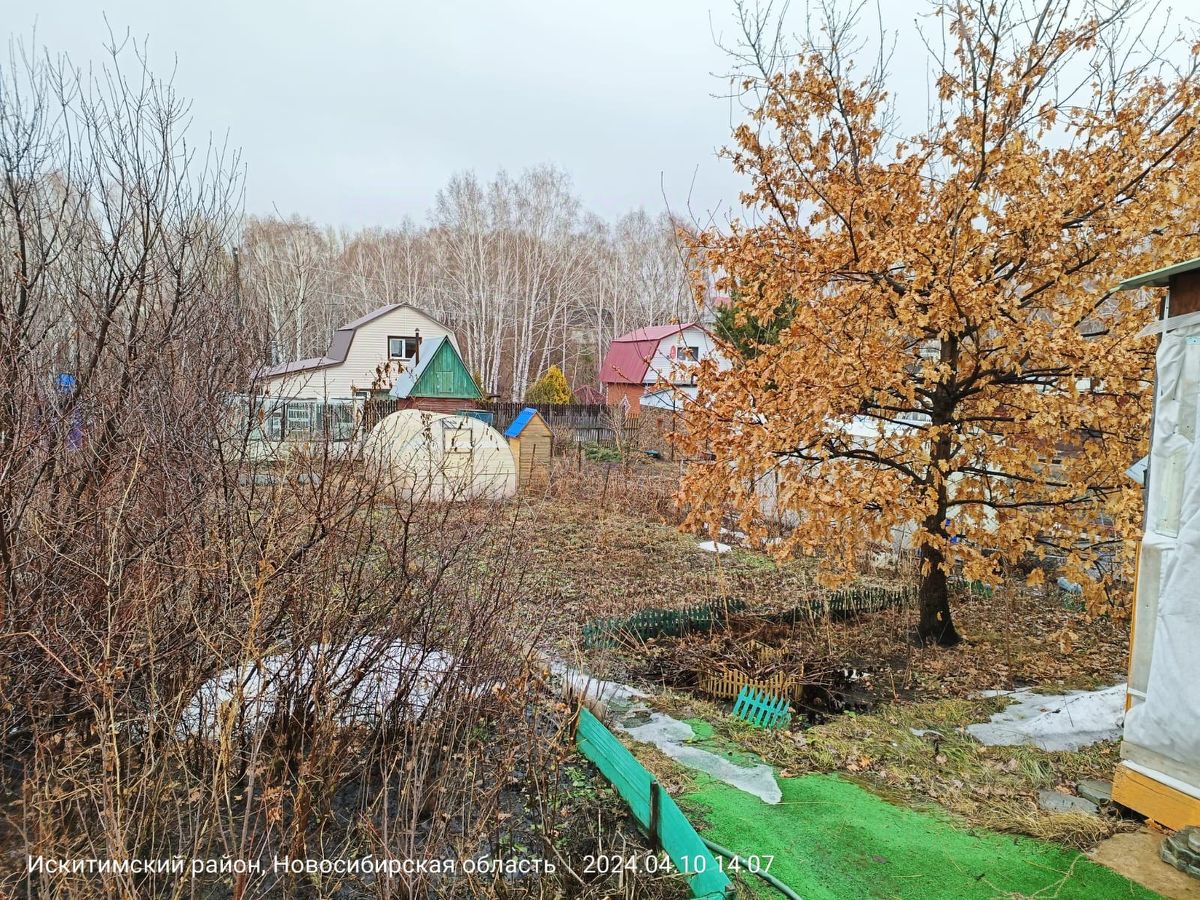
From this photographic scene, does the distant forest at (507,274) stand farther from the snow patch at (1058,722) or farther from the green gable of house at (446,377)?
the snow patch at (1058,722)

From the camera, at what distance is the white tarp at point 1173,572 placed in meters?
3.57

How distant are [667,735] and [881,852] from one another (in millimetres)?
1695

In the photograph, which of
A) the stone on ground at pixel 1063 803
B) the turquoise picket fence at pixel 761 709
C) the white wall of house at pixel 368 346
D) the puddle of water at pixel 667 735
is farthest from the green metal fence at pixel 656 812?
the white wall of house at pixel 368 346

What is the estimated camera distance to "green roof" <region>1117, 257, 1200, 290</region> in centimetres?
368

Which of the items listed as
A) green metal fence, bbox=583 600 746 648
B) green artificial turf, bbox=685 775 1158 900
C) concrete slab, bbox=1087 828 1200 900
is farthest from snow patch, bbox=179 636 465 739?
concrete slab, bbox=1087 828 1200 900

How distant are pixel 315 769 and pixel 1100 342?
19.2 feet

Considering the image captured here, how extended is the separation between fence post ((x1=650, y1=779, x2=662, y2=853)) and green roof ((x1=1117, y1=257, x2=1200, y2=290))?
12.4 feet

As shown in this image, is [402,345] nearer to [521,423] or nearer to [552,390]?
[552,390]

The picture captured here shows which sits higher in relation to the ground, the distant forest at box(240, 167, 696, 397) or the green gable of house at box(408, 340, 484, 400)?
the distant forest at box(240, 167, 696, 397)

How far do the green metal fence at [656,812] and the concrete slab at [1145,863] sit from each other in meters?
2.03

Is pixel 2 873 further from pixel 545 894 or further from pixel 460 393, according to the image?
pixel 460 393

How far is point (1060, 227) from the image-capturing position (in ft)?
18.3

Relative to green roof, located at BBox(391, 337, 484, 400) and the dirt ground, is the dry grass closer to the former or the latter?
the dirt ground

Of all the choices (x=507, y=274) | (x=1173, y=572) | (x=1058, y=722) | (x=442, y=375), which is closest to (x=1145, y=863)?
(x=1173, y=572)
